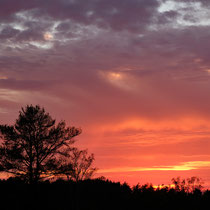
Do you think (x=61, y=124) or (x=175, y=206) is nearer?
(x=175, y=206)

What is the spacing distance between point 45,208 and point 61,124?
2352 cm

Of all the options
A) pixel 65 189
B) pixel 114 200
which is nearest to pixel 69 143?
pixel 65 189

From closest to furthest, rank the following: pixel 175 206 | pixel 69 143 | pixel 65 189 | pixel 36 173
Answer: pixel 175 206, pixel 65 189, pixel 36 173, pixel 69 143

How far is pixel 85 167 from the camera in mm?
49594

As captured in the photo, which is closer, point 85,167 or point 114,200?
point 114,200

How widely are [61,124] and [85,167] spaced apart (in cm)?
1216

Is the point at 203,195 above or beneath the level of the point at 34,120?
beneath

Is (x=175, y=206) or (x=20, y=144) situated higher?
(x=20, y=144)

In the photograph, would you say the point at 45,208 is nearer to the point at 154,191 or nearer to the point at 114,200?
the point at 114,200

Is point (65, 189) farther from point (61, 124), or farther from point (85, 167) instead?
point (85, 167)

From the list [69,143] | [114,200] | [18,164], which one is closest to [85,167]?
[69,143]

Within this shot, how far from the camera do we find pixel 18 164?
37719 mm

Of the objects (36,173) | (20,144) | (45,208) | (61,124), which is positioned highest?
(61,124)

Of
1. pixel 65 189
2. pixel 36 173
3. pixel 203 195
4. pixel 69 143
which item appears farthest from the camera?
pixel 69 143
